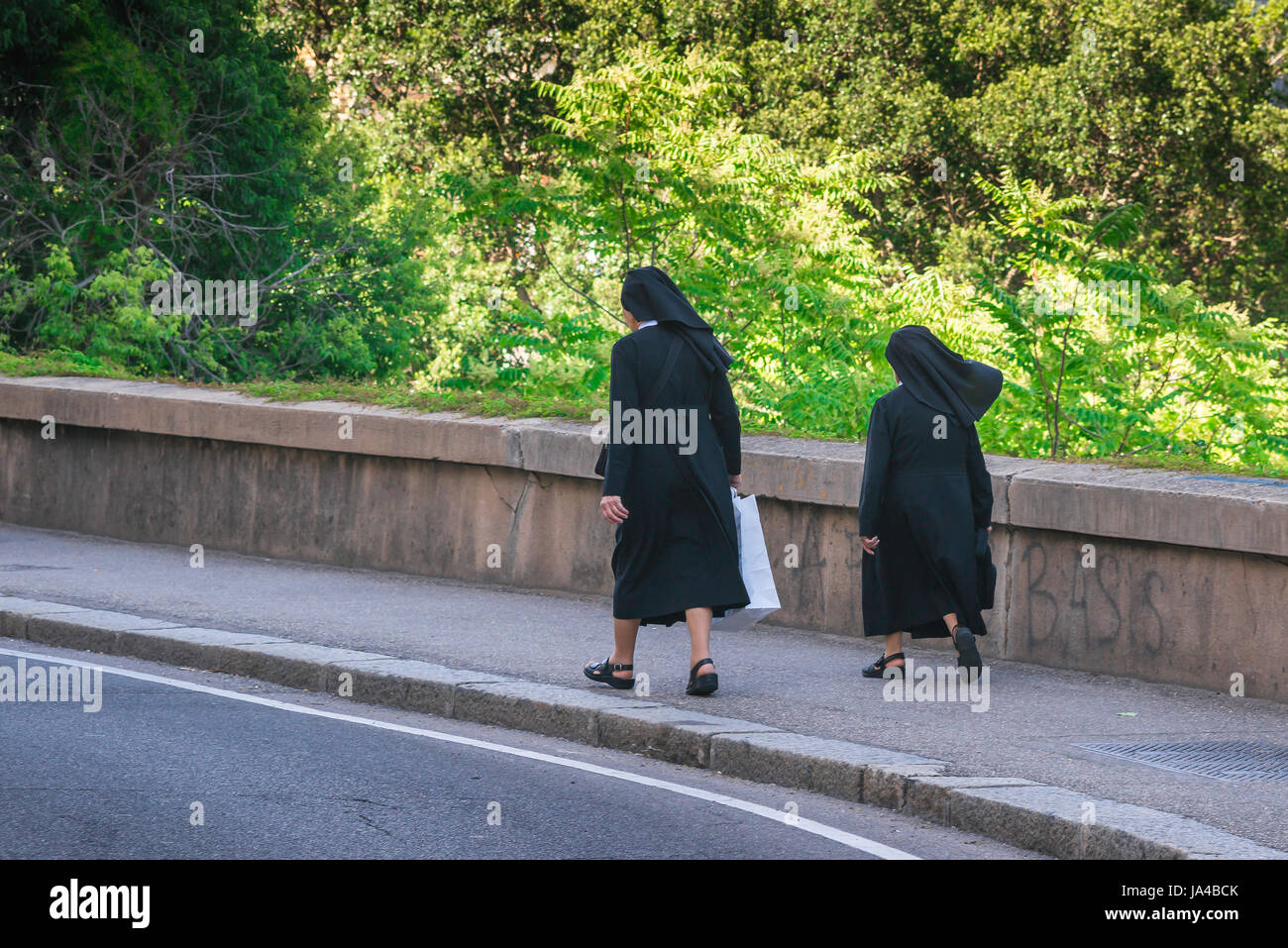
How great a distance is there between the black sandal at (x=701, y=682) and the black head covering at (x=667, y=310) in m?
1.36

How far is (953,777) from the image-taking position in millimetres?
5770

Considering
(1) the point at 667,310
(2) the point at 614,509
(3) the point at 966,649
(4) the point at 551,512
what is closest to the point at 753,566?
(2) the point at 614,509

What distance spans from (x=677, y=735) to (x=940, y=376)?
2310 mm

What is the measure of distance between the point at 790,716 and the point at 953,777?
1.21 meters

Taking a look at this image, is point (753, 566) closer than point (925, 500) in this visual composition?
Yes

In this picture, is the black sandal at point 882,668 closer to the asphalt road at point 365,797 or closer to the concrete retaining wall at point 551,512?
the concrete retaining wall at point 551,512

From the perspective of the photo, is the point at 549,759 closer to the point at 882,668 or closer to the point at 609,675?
the point at 609,675

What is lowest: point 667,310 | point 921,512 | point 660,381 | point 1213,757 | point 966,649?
point 1213,757

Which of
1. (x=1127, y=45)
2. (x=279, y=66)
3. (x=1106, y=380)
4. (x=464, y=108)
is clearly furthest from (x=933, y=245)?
(x=1106, y=380)

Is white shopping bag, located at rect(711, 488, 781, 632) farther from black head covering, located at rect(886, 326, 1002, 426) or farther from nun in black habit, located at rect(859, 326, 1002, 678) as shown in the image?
black head covering, located at rect(886, 326, 1002, 426)

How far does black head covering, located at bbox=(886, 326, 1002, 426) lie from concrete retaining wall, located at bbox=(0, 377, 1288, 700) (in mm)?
536

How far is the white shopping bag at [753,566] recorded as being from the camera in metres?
7.32

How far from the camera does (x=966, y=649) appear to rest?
7.47 m

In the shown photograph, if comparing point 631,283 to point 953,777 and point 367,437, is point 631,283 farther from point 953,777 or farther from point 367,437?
point 367,437
